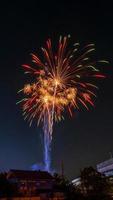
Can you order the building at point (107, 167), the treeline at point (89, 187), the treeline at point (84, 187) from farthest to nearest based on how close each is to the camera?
1. the building at point (107, 167)
2. the treeline at point (89, 187)
3. the treeline at point (84, 187)

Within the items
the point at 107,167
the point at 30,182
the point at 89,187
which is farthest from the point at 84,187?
the point at 107,167

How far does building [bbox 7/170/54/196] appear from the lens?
67.3 meters

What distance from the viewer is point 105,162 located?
528 feet

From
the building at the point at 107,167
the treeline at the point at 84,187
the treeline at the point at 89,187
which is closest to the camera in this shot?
the treeline at the point at 84,187

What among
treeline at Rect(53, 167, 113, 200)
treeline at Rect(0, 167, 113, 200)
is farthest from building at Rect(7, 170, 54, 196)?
treeline at Rect(53, 167, 113, 200)

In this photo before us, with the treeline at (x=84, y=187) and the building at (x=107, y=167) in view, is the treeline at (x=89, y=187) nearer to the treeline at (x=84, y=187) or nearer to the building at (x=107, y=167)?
the treeline at (x=84, y=187)

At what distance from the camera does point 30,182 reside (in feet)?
227

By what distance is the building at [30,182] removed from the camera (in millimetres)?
67312

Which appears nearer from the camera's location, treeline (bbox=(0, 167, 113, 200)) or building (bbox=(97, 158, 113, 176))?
treeline (bbox=(0, 167, 113, 200))

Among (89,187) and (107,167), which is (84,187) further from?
(107,167)

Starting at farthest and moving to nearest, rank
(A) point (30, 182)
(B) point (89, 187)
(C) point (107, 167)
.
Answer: (C) point (107, 167) → (B) point (89, 187) → (A) point (30, 182)

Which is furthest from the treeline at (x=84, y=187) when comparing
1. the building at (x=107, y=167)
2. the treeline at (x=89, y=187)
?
the building at (x=107, y=167)

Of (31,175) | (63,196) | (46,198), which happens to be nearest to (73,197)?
(63,196)

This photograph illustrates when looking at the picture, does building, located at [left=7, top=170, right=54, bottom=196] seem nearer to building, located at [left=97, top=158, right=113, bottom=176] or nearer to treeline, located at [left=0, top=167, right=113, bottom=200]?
treeline, located at [left=0, top=167, right=113, bottom=200]
